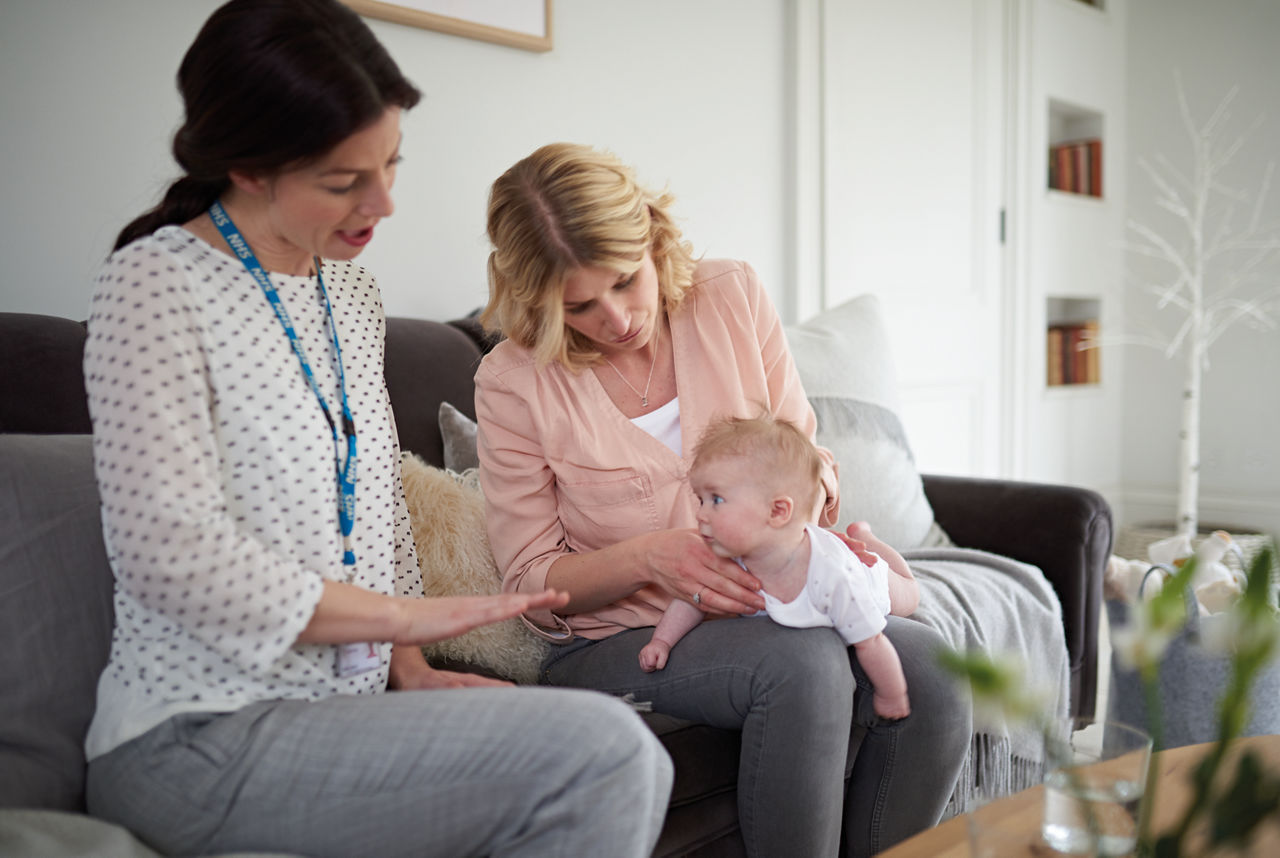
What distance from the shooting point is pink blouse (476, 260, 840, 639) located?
60.0 inches

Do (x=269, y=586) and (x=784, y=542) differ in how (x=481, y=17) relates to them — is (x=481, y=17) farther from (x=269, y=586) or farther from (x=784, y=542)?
(x=269, y=586)

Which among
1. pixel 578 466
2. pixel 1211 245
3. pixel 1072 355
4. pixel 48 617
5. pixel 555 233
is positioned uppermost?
pixel 1211 245

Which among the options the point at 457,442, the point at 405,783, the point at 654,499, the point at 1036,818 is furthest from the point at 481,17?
the point at 1036,818

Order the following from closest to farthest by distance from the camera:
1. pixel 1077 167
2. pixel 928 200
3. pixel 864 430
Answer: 1. pixel 864 430
2. pixel 928 200
3. pixel 1077 167

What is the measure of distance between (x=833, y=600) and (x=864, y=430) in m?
0.91

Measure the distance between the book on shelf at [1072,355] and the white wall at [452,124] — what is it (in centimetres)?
171

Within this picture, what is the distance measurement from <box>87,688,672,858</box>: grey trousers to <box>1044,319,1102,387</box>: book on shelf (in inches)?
148

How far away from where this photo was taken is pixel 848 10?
3.26 meters

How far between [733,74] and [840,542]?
1963mm

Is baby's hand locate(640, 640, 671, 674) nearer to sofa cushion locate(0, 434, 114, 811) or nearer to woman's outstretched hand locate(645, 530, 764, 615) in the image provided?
woman's outstretched hand locate(645, 530, 764, 615)

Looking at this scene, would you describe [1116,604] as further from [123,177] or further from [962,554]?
[123,177]

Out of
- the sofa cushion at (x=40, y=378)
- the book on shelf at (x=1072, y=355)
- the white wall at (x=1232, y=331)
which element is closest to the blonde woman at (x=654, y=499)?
the sofa cushion at (x=40, y=378)

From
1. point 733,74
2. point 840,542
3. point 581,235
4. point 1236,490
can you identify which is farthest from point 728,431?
point 1236,490

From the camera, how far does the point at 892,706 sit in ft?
4.45
